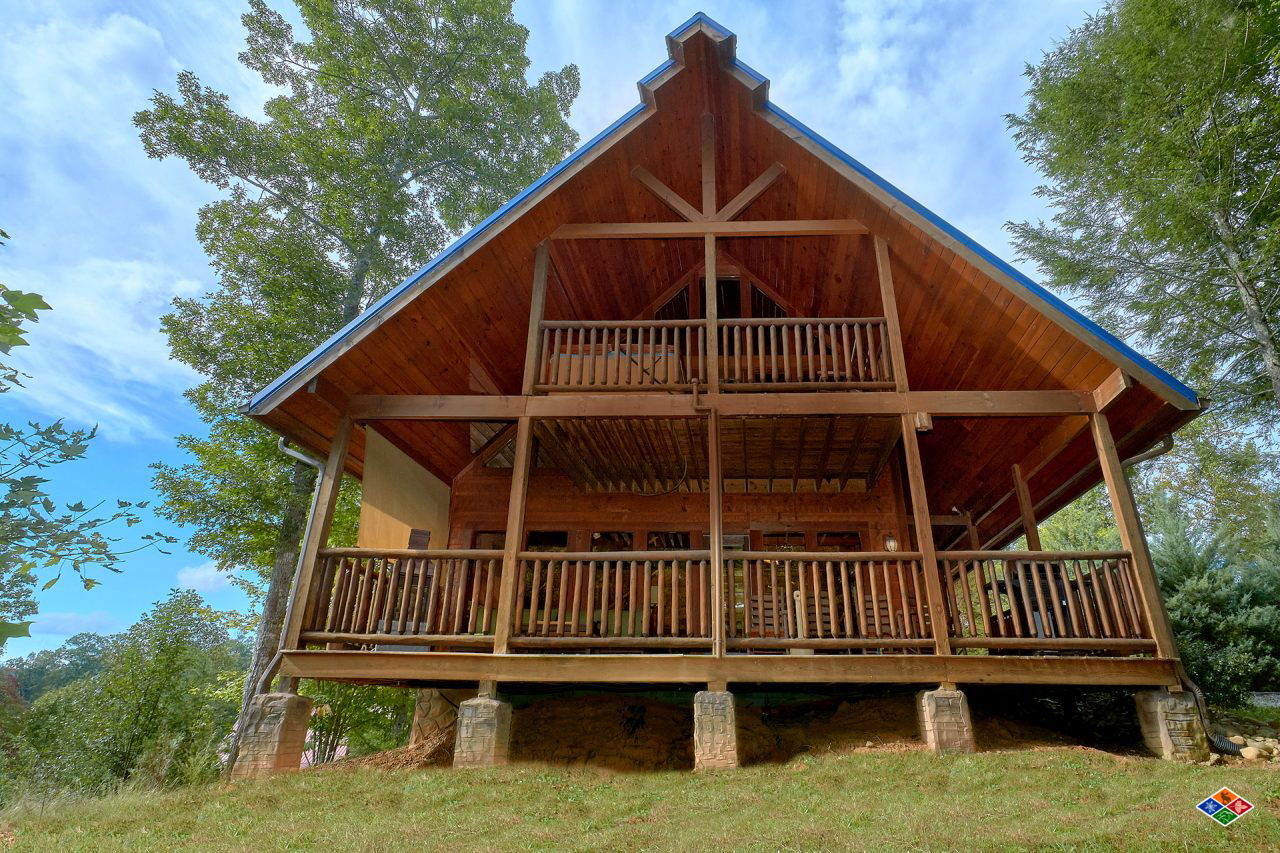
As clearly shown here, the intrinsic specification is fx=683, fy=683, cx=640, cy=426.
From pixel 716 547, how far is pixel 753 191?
5.44 meters

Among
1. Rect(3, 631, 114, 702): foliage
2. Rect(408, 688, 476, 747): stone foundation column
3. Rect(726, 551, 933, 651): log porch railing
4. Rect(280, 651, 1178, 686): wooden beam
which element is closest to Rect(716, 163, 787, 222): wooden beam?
Rect(726, 551, 933, 651): log porch railing

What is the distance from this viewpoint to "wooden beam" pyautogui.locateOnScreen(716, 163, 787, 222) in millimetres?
9825

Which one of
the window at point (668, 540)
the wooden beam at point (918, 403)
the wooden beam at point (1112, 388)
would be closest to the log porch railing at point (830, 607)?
the wooden beam at point (918, 403)

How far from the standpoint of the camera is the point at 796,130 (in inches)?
358

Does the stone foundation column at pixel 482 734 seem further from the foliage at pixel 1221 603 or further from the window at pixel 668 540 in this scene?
the foliage at pixel 1221 603

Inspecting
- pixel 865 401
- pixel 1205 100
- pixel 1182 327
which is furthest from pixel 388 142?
pixel 1182 327

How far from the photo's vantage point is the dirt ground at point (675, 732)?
7535 mm

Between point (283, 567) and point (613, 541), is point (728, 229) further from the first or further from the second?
point (283, 567)

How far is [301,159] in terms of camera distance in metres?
16.3

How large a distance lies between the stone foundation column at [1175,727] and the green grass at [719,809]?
712mm

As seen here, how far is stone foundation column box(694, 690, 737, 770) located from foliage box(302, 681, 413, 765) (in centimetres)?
931

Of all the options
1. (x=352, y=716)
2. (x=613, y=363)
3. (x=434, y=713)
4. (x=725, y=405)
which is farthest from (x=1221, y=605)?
(x=352, y=716)

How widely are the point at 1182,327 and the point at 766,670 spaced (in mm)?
14540

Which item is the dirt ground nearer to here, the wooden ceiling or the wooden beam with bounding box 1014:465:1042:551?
the wooden beam with bounding box 1014:465:1042:551
